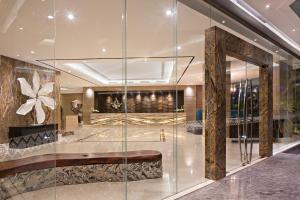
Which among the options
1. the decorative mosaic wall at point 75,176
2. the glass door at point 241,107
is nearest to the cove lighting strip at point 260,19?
the glass door at point 241,107

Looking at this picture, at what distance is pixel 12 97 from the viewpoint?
4.60 metres

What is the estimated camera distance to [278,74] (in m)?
9.55

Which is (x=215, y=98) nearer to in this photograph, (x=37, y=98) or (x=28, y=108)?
(x=37, y=98)

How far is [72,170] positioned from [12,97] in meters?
1.70

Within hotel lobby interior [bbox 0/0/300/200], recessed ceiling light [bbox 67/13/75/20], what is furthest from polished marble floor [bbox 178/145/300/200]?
recessed ceiling light [bbox 67/13/75/20]

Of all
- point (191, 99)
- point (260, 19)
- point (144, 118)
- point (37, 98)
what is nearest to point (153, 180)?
point (191, 99)

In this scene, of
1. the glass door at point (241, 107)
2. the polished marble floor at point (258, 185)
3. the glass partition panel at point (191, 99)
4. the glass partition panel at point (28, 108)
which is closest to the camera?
the polished marble floor at point (258, 185)

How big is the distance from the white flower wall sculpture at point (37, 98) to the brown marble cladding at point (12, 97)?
0.08m

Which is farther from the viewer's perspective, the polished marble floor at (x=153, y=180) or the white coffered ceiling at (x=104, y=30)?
the white coffered ceiling at (x=104, y=30)

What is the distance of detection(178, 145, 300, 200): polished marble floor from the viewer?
3.91 metres

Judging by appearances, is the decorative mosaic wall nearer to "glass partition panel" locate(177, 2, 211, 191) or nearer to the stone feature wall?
"glass partition panel" locate(177, 2, 211, 191)

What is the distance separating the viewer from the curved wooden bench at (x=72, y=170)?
4.13 metres

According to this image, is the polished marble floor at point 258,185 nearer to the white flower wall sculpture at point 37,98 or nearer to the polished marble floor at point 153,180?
the polished marble floor at point 153,180

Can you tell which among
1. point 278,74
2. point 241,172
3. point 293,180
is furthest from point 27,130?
point 278,74
